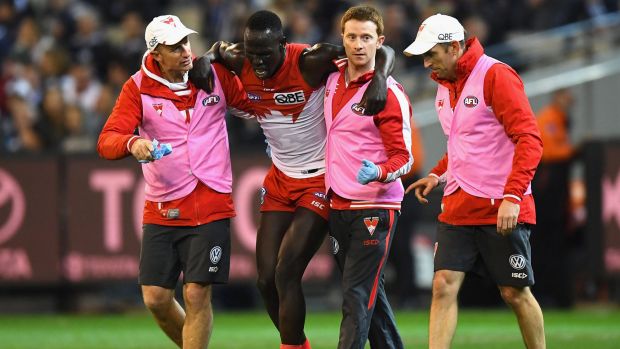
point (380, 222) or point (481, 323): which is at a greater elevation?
point (380, 222)

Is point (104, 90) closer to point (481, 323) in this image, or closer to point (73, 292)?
point (73, 292)

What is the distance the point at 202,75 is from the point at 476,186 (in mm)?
1984

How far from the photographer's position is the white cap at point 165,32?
29.3 ft

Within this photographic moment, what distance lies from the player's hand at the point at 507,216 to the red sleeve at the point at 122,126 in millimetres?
2391

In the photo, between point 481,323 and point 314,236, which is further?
point 481,323

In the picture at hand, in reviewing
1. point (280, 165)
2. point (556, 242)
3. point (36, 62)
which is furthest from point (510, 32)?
point (280, 165)

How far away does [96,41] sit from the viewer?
1970 cm

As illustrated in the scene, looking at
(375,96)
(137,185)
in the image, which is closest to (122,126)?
(375,96)

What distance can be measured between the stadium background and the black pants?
138 inches

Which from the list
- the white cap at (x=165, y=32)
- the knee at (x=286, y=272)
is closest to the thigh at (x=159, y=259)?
the knee at (x=286, y=272)

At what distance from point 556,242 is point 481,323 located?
1869 mm

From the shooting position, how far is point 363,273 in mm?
8641

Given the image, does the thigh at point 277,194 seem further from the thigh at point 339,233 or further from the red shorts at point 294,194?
the thigh at point 339,233

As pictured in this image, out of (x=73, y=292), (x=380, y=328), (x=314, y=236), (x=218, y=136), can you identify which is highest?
(x=218, y=136)
